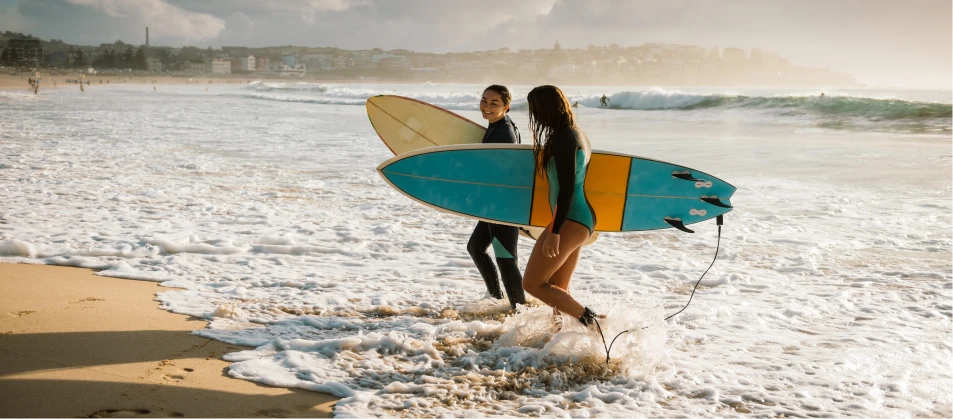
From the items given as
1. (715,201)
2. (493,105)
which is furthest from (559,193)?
(715,201)

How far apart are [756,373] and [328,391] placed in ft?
6.85

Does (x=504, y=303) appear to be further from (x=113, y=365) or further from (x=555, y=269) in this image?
(x=113, y=365)

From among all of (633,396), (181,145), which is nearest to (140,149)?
(181,145)

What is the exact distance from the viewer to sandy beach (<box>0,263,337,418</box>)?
9.03 feet

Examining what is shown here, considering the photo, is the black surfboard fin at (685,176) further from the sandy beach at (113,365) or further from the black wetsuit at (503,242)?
the sandy beach at (113,365)

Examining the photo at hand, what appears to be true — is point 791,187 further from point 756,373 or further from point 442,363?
point 442,363

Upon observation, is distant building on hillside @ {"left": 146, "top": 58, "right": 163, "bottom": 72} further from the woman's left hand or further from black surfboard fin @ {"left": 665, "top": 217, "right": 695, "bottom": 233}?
the woman's left hand

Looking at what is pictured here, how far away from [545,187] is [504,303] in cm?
93

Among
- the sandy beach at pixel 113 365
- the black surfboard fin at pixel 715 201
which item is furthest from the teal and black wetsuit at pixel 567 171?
the sandy beach at pixel 113 365

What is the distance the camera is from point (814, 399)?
321 cm

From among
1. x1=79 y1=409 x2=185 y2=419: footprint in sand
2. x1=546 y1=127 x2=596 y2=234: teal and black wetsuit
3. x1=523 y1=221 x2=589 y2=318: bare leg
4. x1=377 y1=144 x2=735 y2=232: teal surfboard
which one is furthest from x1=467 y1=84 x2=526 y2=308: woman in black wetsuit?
x1=79 y1=409 x2=185 y2=419: footprint in sand

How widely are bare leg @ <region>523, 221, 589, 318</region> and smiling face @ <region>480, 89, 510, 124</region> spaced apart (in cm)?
95

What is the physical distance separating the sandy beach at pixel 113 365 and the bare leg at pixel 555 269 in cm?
104

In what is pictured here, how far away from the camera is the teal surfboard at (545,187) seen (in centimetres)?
385
